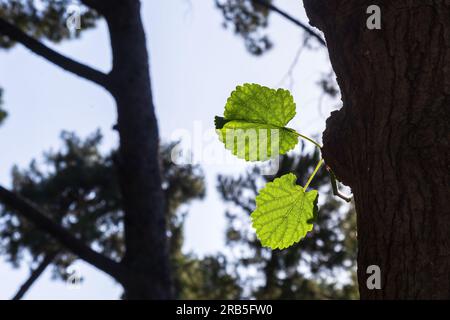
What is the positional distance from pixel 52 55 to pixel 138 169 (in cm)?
81

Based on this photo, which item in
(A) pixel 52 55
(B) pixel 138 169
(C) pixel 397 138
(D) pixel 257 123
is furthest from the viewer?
(B) pixel 138 169

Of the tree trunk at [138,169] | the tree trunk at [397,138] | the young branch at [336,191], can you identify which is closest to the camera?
the tree trunk at [397,138]

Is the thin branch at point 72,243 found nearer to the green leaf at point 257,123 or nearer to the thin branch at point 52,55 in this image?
the thin branch at point 52,55

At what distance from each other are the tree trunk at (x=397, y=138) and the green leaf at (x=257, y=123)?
7 cm

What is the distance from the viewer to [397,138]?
58 centimetres

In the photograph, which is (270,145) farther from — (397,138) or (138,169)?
(138,169)

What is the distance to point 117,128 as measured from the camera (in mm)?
3543

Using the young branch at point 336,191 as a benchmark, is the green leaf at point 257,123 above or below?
above

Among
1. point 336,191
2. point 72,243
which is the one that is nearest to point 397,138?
point 336,191

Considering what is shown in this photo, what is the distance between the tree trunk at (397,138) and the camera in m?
0.53

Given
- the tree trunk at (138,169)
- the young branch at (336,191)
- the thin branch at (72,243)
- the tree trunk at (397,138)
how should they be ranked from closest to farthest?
the tree trunk at (397,138)
the young branch at (336,191)
the thin branch at (72,243)
the tree trunk at (138,169)

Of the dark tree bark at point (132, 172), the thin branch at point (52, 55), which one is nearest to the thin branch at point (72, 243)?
the dark tree bark at point (132, 172)

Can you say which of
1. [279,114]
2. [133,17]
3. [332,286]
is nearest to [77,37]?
[133,17]
